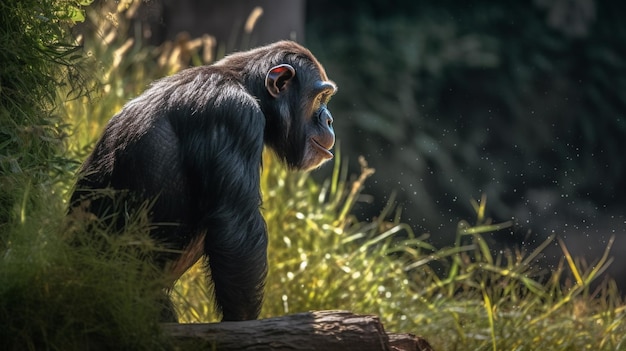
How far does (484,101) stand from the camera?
33.4ft

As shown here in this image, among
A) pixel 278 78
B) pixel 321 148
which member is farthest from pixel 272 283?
pixel 278 78

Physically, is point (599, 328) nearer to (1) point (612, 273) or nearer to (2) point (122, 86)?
(2) point (122, 86)

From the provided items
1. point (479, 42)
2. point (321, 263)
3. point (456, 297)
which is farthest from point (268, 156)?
point (479, 42)

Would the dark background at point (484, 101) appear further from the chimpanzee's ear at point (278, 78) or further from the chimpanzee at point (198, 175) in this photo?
the chimpanzee at point (198, 175)

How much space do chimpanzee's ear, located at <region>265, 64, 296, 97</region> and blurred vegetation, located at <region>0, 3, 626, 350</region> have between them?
71 centimetres

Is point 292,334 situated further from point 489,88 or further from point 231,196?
point 489,88

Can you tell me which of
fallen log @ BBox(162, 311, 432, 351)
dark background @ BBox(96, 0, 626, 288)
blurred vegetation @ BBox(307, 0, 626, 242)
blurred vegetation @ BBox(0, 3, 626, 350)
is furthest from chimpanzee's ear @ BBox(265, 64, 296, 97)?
blurred vegetation @ BBox(307, 0, 626, 242)

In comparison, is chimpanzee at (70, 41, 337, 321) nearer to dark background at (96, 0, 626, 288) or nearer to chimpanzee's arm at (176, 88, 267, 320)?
chimpanzee's arm at (176, 88, 267, 320)

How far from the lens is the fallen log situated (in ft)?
10.6

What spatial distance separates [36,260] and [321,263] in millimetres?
2622

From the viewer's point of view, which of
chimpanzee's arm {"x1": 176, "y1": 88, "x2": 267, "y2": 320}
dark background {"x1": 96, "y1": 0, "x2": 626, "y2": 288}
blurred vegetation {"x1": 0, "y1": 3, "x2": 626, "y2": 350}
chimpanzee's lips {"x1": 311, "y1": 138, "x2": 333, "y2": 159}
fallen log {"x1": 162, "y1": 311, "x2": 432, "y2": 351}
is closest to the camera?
blurred vegetation {"x1": 0, "y1": 3, "x2": 626, "y2": 350}

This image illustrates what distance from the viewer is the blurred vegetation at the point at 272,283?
308 cm

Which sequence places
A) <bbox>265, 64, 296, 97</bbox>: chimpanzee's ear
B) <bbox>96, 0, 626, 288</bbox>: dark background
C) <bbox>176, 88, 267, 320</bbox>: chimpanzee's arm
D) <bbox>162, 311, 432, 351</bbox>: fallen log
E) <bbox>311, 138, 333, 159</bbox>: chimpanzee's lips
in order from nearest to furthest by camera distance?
<bbox>162, 311, 432, 351</bbox>: fallen log < <bbox>176, 88, 267, 320</bbox>: chimpanzee's arm < <bbox>265, 64, 296, 97</bbox>: chimpanzee's ear < <bbox>311, 138, 333, 159</bbox>: chimpanzee's lips < <bbox>96, 0, 626, 288</bbox>: dark background

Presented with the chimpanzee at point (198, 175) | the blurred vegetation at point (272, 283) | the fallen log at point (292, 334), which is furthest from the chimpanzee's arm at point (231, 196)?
the fallen log at point (292, 334)
